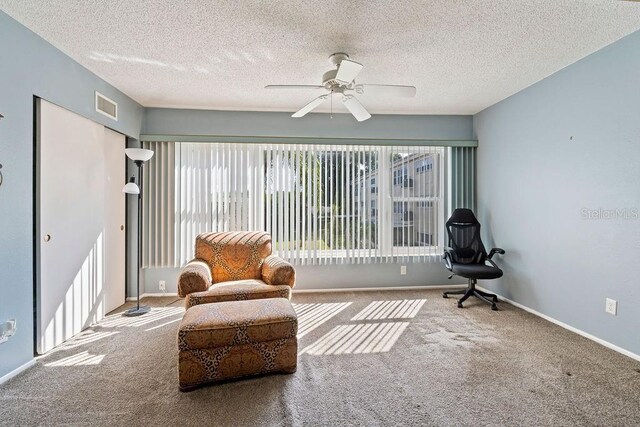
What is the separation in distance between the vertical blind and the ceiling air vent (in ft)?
2.29

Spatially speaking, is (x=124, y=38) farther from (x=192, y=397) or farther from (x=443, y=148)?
(x=443, y=148)

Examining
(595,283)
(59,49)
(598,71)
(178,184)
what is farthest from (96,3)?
(595,283)

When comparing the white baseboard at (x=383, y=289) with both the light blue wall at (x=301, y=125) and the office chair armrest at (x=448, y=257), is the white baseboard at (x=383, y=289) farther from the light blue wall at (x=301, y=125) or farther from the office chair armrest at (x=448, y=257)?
the light blue wall at (x=301, y=125)

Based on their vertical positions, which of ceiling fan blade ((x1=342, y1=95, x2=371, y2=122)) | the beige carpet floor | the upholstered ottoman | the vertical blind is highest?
ceiling fan blade ((x1=342, y1=95, x2=371, y2=122))

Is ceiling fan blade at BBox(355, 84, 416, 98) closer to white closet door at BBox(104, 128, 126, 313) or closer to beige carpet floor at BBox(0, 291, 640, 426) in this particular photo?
beige carpet floor at BBox(0, 291, 640, 426)

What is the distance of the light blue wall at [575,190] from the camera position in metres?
2.46

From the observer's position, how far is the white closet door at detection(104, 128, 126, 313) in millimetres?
3426

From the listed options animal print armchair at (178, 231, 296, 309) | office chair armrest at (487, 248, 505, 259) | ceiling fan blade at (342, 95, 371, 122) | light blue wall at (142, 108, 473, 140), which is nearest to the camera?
animal print armchair at (178, 231, 296, 309)

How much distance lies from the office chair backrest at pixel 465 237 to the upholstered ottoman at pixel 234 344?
105 inches

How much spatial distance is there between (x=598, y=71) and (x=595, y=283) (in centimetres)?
185

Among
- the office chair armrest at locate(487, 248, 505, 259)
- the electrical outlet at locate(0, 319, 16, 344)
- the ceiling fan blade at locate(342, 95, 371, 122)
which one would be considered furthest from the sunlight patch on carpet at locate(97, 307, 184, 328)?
the office chair armrest at locate(487, 248, 505, 259)

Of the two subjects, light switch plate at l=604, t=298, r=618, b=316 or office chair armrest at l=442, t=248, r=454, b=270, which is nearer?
light switch plate at l=604, t=298, r=618, b=316

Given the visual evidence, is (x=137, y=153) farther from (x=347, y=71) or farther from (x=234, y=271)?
(x=347, y=71)

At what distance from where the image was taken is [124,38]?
2428 mm
